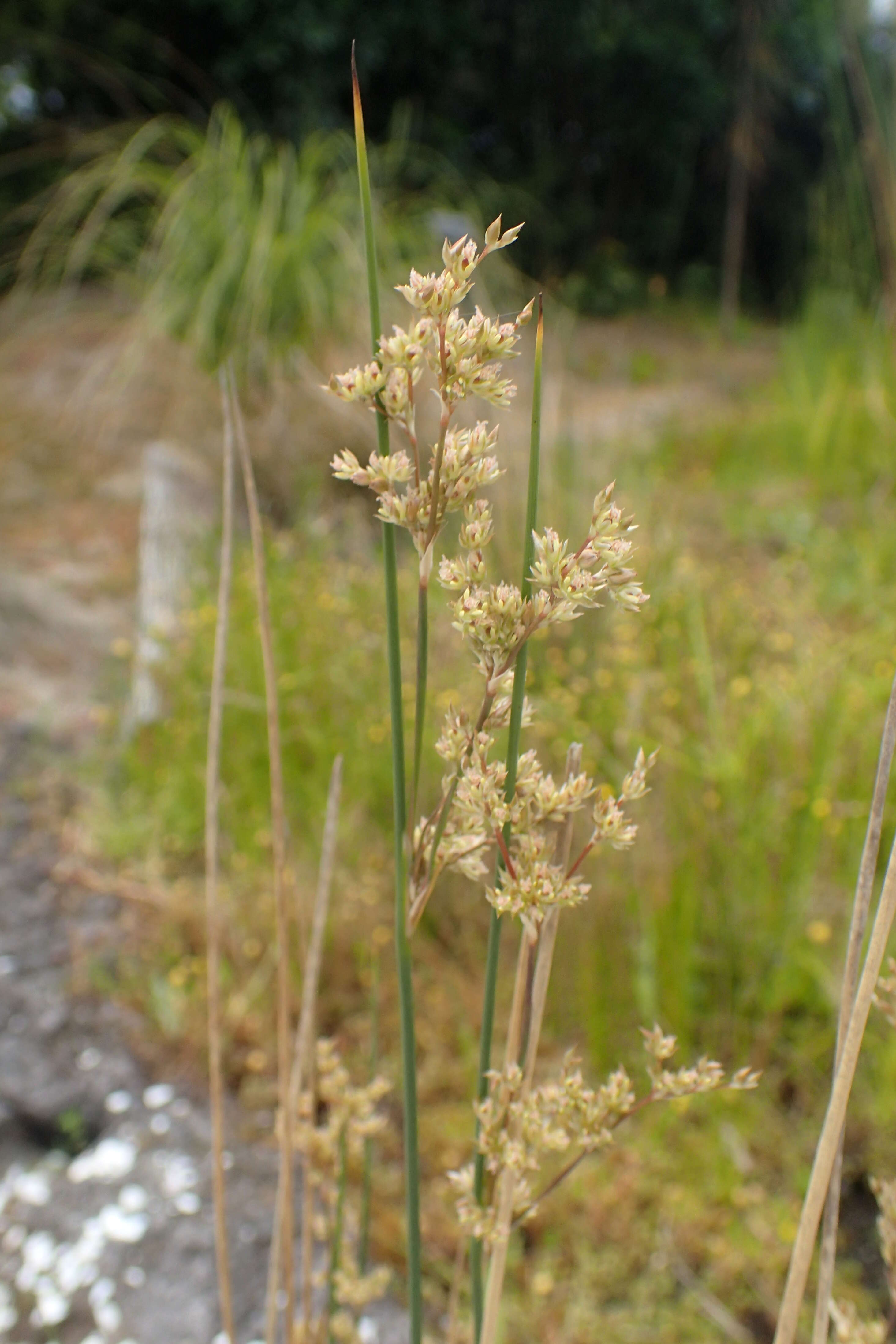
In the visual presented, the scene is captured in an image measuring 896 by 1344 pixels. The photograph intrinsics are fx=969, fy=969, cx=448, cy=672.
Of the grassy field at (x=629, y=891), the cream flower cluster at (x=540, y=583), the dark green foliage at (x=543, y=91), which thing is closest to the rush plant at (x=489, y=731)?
the cream flower cluster at (x=540, y=583)

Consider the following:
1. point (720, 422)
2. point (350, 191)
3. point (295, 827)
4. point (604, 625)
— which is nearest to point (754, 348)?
point (720, 422)

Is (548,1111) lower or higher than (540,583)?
lower

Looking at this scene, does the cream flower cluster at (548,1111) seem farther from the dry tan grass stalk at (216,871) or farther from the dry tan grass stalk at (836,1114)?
the dry tan grass stalk at (216,871)

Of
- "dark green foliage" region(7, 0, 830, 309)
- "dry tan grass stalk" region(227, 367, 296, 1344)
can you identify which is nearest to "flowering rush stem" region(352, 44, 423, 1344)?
"dry tan grass stalk" region(227, 367, 296, 1344)

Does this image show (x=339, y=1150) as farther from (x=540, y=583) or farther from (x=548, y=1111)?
(x=540, y=583)

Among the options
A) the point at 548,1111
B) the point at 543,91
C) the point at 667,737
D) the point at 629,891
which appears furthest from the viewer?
the point at 543,91

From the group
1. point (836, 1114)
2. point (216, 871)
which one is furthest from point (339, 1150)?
point (836, 1114)

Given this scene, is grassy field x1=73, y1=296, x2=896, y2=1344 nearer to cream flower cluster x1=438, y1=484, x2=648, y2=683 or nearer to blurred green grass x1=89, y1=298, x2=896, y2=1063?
blurred green grass x1=89, y1=298, x2=896, y2=1063
